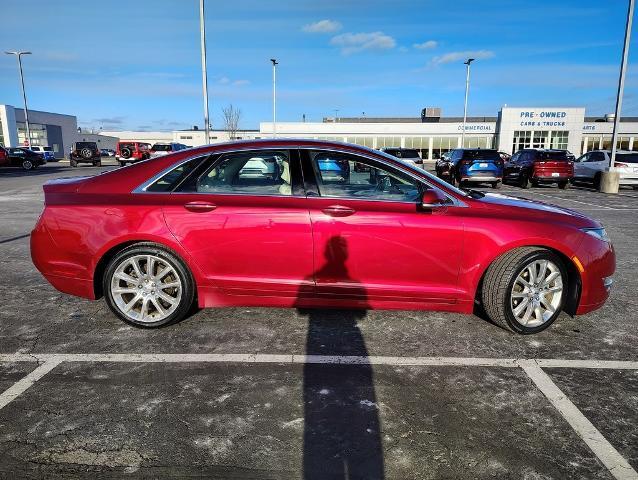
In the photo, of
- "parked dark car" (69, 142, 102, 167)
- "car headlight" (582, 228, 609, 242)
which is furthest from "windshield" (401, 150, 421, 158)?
"parked dark car" (69, 142, 102, 167)

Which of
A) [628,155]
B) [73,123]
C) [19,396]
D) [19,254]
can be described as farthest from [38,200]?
[73,123]

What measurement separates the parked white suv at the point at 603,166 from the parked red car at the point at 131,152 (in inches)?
1063

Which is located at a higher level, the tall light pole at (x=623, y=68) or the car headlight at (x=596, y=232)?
the tall light pole at (x=623, y=68)

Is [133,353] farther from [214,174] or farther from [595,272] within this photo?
[595,272]

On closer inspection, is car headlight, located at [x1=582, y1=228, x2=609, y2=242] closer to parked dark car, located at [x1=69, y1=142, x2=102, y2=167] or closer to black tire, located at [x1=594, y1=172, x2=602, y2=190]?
black tire, located at [x1=594, y1=172, x2=602, y2=190]

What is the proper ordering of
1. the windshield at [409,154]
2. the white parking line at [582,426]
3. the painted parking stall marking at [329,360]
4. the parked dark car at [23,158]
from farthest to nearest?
the parked dark car at [23,158]
the windshield at [409,154]
the painted parking stall marking at [329,360]
the white parking line at [582,426]

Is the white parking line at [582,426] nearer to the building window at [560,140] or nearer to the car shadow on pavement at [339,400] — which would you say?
the car shadow on pavement at [339,400]

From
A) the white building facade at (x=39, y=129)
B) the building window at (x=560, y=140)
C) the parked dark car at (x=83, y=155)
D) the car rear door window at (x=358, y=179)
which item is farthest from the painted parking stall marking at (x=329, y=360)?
the white building facade at (x=39, y=129)

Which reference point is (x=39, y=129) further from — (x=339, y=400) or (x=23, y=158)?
(x=339, y=400)

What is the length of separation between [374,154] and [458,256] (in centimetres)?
110

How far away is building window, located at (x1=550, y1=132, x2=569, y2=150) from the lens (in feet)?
184

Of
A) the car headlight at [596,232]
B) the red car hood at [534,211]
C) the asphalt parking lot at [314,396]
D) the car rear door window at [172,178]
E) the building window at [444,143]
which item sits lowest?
the asphalt parking lot at [314,396]

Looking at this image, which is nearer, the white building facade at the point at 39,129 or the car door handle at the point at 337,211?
the car door handle at the point at 337,211

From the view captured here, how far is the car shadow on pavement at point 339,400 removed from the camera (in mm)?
2230
